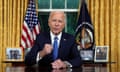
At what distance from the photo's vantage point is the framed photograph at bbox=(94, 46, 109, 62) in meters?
6.27

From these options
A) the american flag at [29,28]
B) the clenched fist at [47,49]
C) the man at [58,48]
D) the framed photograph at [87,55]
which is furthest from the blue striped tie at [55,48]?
the american flag at [29,28]

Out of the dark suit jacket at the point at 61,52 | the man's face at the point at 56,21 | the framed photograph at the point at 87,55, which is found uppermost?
the man's face at the point at 56,21

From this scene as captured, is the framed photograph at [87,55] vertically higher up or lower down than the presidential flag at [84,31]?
lower down

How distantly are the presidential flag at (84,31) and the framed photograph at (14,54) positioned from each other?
1.01 meters

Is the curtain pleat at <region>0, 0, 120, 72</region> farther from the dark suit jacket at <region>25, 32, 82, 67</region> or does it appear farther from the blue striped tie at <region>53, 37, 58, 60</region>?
the blue striped tie at <region>53, 37, 58, 60</region>

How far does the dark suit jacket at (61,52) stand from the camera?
12.1 ft

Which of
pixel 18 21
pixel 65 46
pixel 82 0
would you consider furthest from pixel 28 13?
pixel 65 46

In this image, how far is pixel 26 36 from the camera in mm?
6375

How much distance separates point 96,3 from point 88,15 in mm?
247

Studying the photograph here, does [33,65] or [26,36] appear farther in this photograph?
[26,36]

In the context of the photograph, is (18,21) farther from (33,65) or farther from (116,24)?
(33,65)

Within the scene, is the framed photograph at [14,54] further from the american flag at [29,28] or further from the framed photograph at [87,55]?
the framed photograph at [87,55]

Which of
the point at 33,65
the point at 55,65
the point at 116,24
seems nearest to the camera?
the point at 55,65

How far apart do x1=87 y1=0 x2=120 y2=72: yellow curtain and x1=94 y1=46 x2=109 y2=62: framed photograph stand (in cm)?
9
